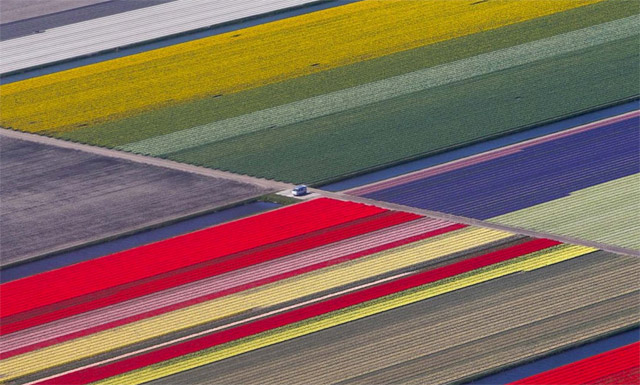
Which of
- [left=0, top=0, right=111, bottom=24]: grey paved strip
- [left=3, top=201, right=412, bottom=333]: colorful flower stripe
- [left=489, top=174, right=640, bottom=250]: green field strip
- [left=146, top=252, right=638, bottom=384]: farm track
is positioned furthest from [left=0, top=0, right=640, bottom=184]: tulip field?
[left=0, top=0, right=111, bottom=24]: grey paved strip

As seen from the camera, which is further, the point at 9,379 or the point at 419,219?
the point at 419,219

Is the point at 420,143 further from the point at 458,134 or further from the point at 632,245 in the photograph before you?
the point at 632,245

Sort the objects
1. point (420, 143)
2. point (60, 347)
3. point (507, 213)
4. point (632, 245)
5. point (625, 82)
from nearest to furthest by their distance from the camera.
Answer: point (60, 347) → point (632, 245) → point (507, 213) → point (420, 143) → point (625, 82)

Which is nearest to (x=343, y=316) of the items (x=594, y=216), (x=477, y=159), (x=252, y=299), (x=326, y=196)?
(x=252, y=299)

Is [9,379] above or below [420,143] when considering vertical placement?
below

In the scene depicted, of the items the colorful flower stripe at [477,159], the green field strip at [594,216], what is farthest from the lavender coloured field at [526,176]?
the green field strip at [594,216]

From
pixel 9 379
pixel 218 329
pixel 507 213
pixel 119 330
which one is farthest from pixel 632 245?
pixel 9 379
